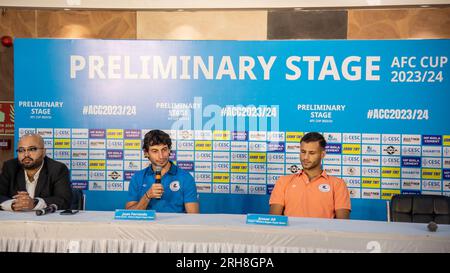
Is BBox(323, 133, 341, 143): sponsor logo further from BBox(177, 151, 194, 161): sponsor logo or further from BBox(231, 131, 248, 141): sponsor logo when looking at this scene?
BBox(177, 151, 194, 161): sponsor logo

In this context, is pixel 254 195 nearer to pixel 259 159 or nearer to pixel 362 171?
pixel 259 159

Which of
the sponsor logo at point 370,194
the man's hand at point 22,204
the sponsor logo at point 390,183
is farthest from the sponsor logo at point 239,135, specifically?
the man's hand at point 22,204

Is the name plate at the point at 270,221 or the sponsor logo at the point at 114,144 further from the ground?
the sponsor logo at the point at 114,144

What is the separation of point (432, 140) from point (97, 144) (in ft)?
9.16

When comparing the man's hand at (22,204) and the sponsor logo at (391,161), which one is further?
the sponsor logo at (391,161)

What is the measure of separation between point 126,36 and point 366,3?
2.06 metres

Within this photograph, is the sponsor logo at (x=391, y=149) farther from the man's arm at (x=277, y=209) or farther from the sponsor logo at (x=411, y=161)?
the man's arm at (x=277, y=209)

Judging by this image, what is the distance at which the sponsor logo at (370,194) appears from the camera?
4.30m

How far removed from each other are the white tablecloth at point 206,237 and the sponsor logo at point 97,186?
2.26 m

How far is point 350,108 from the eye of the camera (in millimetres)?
4262

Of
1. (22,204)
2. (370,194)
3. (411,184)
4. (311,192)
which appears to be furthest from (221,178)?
(22,204)

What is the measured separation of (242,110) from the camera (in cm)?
435

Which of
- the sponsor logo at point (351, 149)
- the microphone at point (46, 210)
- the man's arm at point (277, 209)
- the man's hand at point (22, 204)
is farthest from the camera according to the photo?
the sponsor logo at point (351, 149)
